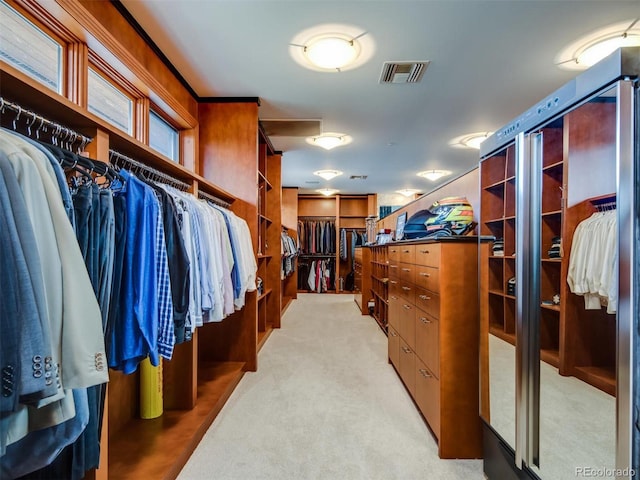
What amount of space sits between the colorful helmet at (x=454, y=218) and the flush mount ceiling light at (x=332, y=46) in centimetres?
124

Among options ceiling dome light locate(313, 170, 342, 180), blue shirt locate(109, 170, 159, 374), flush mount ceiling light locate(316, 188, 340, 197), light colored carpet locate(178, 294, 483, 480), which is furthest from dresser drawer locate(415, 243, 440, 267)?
flush mount ceiling light locate(316, 188, 340, 197)

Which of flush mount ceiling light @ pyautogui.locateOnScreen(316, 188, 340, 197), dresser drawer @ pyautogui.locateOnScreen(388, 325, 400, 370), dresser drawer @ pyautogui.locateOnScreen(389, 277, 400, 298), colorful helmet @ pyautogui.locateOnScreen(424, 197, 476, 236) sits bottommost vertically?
dresser drawer @ pyautogui.locateOnScreen(388, 325, 400, 370)

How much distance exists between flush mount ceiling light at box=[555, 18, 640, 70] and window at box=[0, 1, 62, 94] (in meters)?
3.15

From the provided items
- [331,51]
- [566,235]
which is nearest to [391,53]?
Result: [331,51]

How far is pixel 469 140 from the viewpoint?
416 centimetres

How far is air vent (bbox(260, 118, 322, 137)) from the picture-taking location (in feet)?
11.5

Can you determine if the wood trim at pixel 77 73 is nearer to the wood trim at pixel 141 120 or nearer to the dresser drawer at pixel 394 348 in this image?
the wood trim at pixel 141 120

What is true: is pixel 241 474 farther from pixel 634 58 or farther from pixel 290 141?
pixel 290 141

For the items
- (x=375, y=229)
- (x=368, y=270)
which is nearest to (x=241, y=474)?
(x=368, y=270)

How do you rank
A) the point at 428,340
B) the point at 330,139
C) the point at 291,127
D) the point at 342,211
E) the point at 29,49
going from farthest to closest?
1. the point at 342,211
2. the point at 330,139
3. the point at 291,127
4. the point at 428,340
5. the point at 29,49

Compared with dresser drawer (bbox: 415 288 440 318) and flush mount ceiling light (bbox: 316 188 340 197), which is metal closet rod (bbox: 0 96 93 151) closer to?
dresser drawer (bbox: 415 288 440 318)

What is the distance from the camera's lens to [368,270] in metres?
5.75

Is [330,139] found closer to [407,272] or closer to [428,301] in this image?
[407,272]

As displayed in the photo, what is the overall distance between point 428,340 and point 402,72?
79.9 inches
